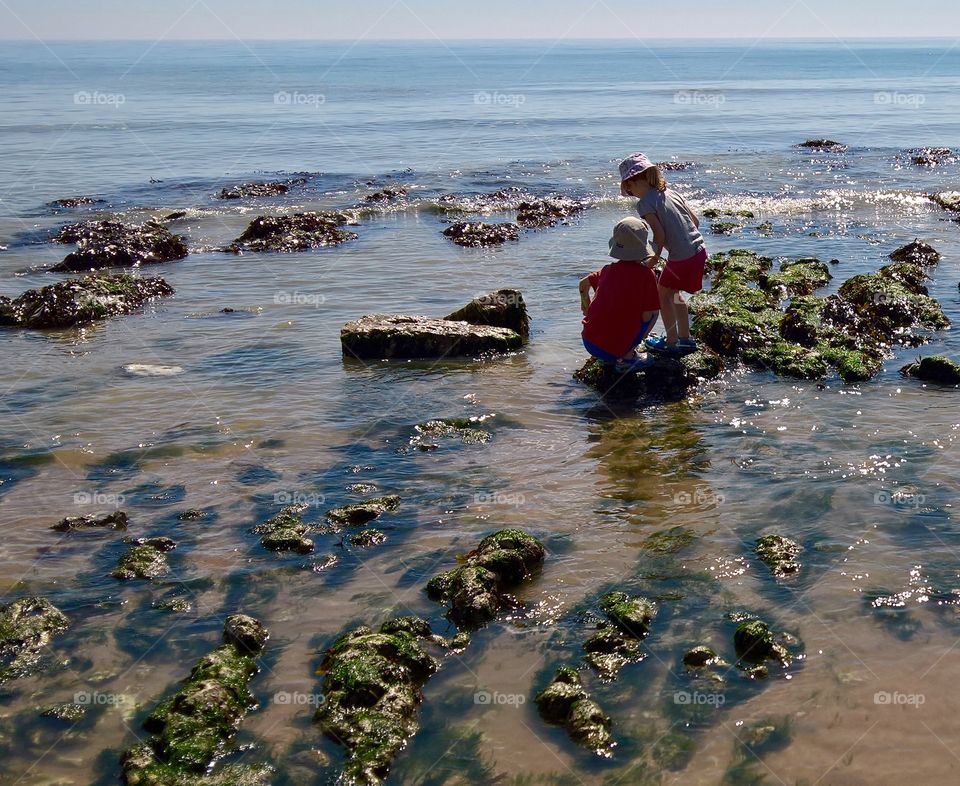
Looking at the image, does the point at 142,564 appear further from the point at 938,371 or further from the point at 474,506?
the point at 938,371

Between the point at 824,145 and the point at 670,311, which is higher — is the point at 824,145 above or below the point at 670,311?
above

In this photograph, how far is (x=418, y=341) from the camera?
1146 cm

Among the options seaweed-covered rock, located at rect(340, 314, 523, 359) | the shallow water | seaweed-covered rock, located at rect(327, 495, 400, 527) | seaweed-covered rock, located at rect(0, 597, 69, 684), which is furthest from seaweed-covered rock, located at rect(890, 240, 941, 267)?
seaweed-covered rock, located at rect(0, 597, 69, 684)

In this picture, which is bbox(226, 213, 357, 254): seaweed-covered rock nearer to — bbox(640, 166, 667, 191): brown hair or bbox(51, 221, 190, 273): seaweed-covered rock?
bbox(51, 221, 190, 273): seaweed-covered rock

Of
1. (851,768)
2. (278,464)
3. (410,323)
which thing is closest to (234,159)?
(410,323)

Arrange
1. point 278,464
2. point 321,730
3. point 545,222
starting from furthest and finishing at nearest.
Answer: point 545,222 → point 278,464 → point 321,730

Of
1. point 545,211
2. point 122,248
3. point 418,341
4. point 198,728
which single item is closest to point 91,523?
point 198,728

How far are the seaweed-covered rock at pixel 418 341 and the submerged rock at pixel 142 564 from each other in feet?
16.2

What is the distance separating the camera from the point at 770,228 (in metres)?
18.5

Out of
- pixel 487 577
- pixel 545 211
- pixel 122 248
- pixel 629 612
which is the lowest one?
pixel 629 612

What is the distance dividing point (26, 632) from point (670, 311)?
711 cm

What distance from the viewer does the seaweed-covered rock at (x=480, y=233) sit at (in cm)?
1820

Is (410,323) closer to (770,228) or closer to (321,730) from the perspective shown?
(321,730)

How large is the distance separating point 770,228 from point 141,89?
2594 inches
